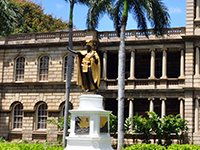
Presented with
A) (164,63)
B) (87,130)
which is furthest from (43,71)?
(87,130)

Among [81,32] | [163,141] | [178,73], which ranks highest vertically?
[81,32]

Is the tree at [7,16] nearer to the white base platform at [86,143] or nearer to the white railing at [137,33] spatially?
the white railing at [137,33]

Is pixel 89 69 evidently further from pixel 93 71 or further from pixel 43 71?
pixel 43 71

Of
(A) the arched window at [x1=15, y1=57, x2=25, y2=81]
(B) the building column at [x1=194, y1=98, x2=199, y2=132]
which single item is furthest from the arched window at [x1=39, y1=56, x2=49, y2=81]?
(B) the building column at [x1=194, y1=98, x2=199, y2=132]

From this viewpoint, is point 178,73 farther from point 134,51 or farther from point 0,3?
point 0,3

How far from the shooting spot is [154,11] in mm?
25734

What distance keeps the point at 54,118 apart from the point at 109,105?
4845 millimetres

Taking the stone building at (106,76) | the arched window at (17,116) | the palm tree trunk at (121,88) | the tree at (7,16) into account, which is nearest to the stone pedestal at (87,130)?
the palm tree trunk at (121,88)

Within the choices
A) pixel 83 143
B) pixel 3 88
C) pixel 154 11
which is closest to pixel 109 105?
pixel 3 88

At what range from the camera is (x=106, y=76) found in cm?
3372

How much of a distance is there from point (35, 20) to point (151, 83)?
23590 mm

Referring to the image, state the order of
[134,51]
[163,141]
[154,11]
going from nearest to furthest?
[154,11] → [163,141] → [134,51]

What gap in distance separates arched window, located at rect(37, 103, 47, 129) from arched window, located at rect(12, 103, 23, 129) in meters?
1.62

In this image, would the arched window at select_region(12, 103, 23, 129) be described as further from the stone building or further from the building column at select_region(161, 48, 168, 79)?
the building column at select_region(161, 48, 168, 79)
